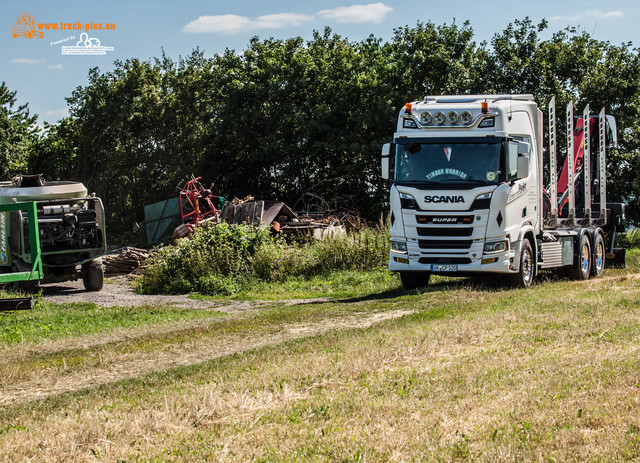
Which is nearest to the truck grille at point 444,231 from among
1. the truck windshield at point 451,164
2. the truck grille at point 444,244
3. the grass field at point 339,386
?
the truck grille at point 444,244

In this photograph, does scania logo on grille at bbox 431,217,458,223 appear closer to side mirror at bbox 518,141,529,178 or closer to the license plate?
the license plate

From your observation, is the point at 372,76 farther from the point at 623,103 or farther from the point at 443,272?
the point at 443,272

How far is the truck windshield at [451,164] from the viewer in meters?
14.1

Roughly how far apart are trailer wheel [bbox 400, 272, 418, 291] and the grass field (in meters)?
3.24

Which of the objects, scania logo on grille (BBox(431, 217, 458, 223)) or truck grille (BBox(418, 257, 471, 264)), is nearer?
scania logo on grille (BBox(431, 217, 458, 223))

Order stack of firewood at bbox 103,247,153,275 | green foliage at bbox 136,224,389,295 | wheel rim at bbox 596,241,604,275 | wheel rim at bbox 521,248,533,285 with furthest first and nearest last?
stack of firewood at bbox 103,247,153,275 → green foliage at bbox 136,224,389,295 → wheel rim at bbox 596,241,604,275 → wheel rim at bbox 521,248,533,285

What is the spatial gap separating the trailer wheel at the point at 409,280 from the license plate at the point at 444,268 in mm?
1008

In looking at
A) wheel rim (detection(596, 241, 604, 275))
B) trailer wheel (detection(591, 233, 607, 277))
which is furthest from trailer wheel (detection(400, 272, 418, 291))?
wheel rim (detection(596, 241, 604, 275))

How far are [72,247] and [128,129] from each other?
2196 centimetres

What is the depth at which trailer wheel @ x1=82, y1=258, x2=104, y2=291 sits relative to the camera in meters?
19.0

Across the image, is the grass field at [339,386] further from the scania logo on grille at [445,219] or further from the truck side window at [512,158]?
the truck side window at [512,158]

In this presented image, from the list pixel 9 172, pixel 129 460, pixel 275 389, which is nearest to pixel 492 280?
pixel 275 389

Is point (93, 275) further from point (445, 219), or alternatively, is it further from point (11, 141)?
point (11, 141)

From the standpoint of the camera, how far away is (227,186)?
3781 centimetres
